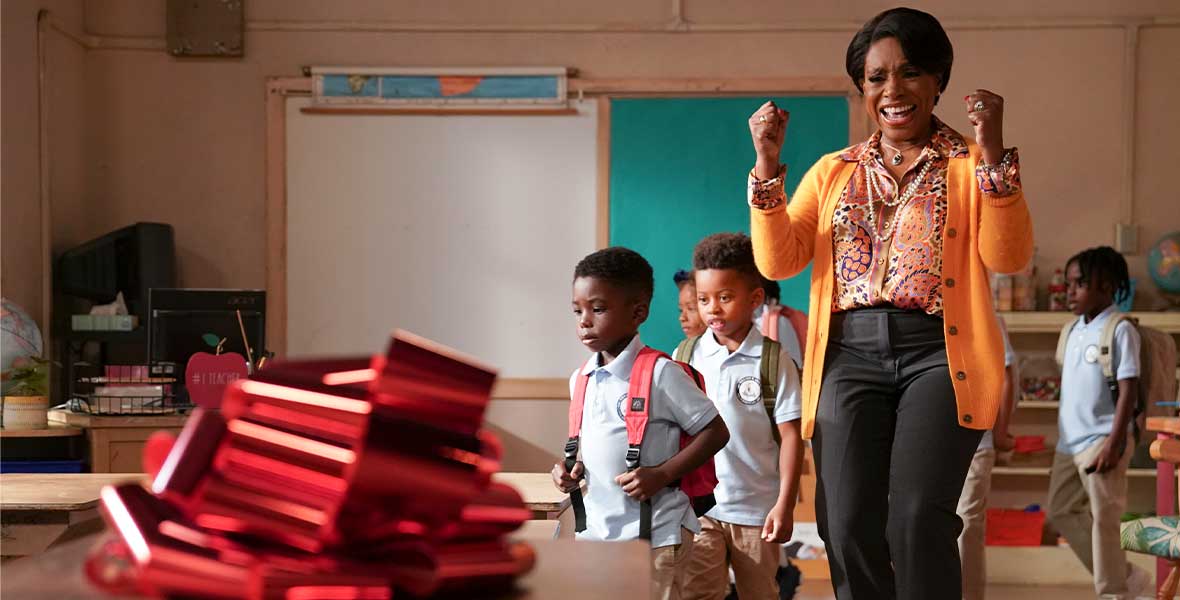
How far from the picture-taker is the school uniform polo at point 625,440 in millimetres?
2232

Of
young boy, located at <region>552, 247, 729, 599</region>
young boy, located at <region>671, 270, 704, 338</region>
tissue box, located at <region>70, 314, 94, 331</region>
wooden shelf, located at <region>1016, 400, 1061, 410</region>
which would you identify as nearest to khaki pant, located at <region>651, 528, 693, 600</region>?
young boy, located at <region>552, 247, 729, 599</region>

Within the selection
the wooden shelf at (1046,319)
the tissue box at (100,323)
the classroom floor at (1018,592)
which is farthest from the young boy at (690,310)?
the tissue box at (100,323)

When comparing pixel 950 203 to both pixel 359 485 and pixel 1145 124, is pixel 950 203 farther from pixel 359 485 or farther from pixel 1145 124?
pixel 1145 124

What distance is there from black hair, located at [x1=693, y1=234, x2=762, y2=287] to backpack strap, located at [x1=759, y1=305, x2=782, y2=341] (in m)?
0.82

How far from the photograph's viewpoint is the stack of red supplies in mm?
444

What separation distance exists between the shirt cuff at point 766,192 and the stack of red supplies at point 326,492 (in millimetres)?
1464

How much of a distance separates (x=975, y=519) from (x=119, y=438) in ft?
10.5

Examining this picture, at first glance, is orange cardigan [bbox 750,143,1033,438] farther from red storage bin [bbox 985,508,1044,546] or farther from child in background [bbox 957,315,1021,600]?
red storage bin [bbox 985,508,1044,546]

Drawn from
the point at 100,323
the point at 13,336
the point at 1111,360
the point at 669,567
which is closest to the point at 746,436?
the point at 669,567

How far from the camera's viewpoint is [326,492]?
0.45 meters

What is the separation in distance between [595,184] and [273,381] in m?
5.74

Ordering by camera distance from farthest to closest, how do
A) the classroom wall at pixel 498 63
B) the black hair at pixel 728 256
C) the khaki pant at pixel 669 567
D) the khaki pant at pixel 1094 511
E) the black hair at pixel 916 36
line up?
the classroom wall at pixel 498 63 < the khaki pant at pixel 1094 511 < the black hair at pixel 728 256 < the khaki pant at pixel 669 567 < the black hair at pixel 916 36

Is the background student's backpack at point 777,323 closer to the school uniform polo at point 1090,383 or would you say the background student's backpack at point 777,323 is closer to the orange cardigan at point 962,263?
the school uniform polo at point 1090,383

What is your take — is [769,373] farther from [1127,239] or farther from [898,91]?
[1127,239]
